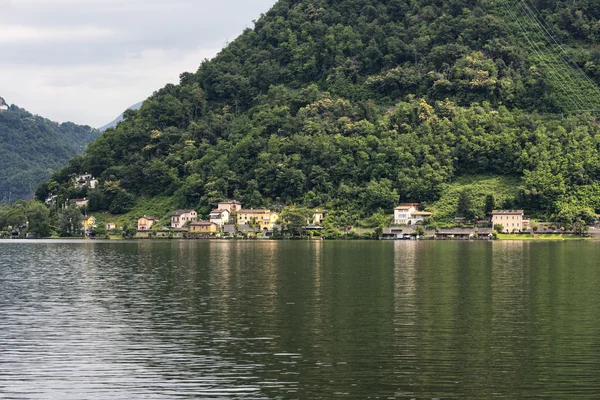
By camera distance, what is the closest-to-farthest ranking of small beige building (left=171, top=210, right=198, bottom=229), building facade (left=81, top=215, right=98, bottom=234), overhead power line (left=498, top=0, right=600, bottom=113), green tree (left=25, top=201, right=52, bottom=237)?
small beige building (left=171, top=210, right=198, bottom=229) < building facade (left=81, top=215, right=98, bottom=234) < green tree (left=25, top=201, right=52, bottom=237) < overhead power line (left=498, top=0, right=600, bottom=113)

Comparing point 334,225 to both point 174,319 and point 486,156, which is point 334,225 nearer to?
point 486,156

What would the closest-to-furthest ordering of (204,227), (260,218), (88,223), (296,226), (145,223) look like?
(296,226) < (260,218) < (204,227) < (145,223) < (88,223)

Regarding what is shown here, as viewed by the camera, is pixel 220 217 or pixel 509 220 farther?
pixel 220 217

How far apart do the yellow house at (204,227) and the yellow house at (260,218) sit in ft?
14.4

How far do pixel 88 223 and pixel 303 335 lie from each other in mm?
123056

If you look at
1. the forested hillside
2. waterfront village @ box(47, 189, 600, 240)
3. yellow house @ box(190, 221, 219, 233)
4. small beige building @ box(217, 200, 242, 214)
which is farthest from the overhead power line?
yellow house @ box(190, 221, 219, 233)

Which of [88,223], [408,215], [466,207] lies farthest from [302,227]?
[88,223]

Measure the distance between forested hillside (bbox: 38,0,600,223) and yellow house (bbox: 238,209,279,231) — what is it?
462 centimetres

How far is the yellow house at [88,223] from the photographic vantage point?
487 feet

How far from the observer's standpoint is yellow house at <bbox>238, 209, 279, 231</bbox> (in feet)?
454

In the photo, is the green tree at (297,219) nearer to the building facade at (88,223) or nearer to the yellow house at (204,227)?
the yellow house at (204,227)

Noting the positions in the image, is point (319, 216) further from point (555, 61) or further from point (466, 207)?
point (555, 61)

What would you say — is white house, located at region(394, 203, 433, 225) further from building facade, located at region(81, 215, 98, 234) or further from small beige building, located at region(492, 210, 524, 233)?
building facade, located at region(81, 215, 98, 234)

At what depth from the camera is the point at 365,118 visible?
157000 millimetres
